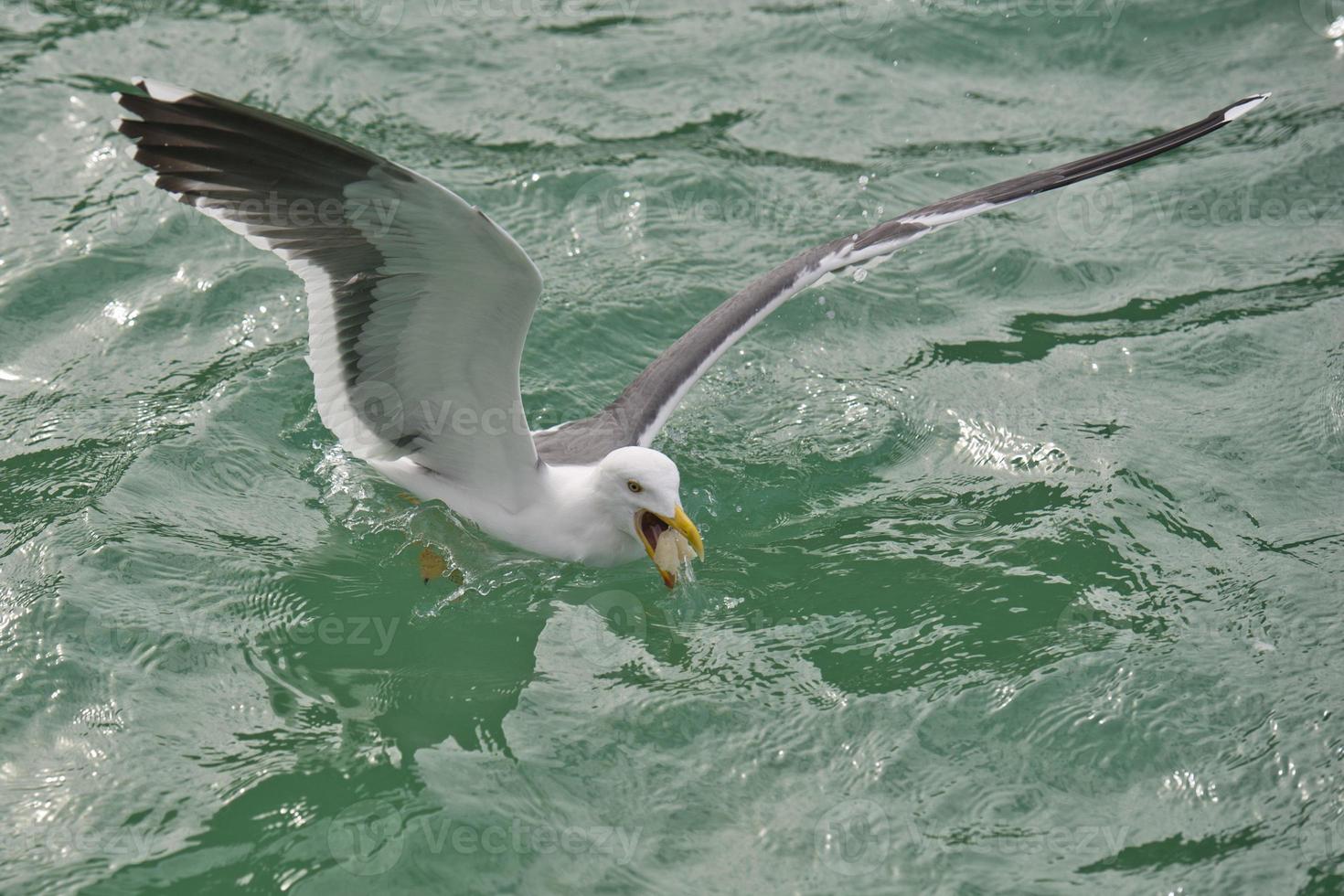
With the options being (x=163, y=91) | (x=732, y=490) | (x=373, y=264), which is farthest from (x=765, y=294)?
(x=163, y=91)

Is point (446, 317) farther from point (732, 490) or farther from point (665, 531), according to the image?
point (732, 490)

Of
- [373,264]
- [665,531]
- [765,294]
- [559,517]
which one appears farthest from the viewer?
[765,294]

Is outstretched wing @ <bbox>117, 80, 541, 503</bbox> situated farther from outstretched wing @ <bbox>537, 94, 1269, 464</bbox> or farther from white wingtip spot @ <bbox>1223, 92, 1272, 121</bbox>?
white wingtip spot @ <bbox>1223, 92, 1272, 121</bbox>

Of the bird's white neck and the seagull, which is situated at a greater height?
the seagull

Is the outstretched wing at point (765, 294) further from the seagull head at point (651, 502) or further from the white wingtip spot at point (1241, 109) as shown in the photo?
the seagull head at point (651, 502)

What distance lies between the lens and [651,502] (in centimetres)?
524

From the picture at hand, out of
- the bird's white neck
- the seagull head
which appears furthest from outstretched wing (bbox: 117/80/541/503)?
the seagull head

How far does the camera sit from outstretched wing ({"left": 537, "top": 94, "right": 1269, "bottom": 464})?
585cm

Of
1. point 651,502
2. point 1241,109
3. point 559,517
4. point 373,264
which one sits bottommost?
point 559,517

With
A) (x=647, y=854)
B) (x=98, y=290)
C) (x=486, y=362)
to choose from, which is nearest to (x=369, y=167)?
(x=486, y=362)

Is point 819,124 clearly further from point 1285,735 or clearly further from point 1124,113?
point 1285,735

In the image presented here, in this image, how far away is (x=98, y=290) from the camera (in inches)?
277

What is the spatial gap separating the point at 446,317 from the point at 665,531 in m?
1.15

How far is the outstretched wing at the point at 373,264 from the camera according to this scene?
4480 millimetres
